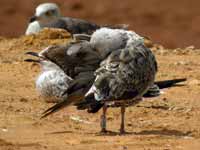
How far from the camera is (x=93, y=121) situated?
11414 millimetres

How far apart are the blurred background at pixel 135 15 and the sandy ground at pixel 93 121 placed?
14.2 meters

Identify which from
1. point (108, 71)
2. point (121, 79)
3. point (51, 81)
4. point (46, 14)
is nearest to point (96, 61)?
point (108, 71)

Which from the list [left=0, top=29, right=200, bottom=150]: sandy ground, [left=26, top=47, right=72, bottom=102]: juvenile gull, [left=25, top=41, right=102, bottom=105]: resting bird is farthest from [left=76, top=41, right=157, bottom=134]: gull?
[left=26, top=47, right=72, bottom=102]: juvenile gull

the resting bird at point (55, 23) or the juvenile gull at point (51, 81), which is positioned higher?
the resting bird at point (55, 23)

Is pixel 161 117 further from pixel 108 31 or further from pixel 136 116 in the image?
pixel 108 31

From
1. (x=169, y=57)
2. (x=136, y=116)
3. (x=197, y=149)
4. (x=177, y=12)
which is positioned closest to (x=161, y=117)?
(x=136, y=116)

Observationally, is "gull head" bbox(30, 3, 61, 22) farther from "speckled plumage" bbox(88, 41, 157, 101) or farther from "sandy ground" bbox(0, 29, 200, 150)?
"speckled plumage" bbox(88, 41, 157, 101)

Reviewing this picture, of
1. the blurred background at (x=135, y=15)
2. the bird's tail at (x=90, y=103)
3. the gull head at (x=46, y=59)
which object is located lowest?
the bird's tail at (x=90, y=103)

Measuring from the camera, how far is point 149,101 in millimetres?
12664

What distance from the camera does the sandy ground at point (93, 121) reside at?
32.6ft

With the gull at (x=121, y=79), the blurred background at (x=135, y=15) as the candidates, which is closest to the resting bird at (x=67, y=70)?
the gull at (x=121, y=79)

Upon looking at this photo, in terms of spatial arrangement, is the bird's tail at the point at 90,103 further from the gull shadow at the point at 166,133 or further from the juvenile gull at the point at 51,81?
the juvenile gull at the point at 51,81

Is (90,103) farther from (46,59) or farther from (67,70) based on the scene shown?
(46,59)

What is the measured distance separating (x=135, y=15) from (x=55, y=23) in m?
12.2
